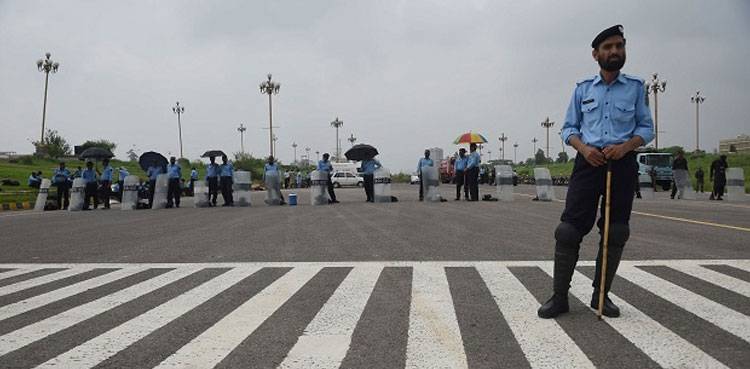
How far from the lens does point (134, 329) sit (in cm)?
346

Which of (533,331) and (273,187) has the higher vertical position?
(273,187)

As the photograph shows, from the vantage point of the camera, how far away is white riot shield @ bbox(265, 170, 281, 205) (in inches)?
710

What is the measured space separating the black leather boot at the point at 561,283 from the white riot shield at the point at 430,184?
1378 cm

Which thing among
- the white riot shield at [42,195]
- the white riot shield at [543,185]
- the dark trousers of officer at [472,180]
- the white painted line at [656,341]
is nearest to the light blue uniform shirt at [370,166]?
the dark trousers of officer at [472,180]

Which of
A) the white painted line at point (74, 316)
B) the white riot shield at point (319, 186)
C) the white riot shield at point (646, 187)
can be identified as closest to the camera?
the white painted line at point (74, 316)

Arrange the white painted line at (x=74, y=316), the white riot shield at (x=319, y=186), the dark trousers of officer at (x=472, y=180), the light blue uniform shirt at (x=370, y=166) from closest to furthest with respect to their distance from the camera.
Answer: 1. the white painted line at (x=74, y=316)
2. the dark trousers of officer at (x=472, y=180)
3. the white riot shield at (x=319, y=186)
4. the light blue uniform shirt at (x=370, y=166)

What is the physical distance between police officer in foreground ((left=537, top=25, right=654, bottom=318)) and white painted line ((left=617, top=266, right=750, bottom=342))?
2.00 feet

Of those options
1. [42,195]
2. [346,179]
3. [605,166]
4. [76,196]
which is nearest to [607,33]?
[605,166]

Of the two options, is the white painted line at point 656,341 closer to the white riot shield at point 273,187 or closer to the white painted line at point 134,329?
the white painted line at point 134,329

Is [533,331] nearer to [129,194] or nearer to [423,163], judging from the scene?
[423,163]

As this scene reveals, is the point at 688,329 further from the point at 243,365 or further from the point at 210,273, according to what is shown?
the point at 210,273

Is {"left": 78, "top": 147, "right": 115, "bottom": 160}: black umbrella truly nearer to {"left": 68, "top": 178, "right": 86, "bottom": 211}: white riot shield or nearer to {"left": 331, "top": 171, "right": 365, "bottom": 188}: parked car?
{"left": 68, "top": 178, "right": 86, "bottom": 211}: white riot shield

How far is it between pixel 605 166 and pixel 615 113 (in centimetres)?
39

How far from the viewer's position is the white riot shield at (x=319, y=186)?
57.4ft
